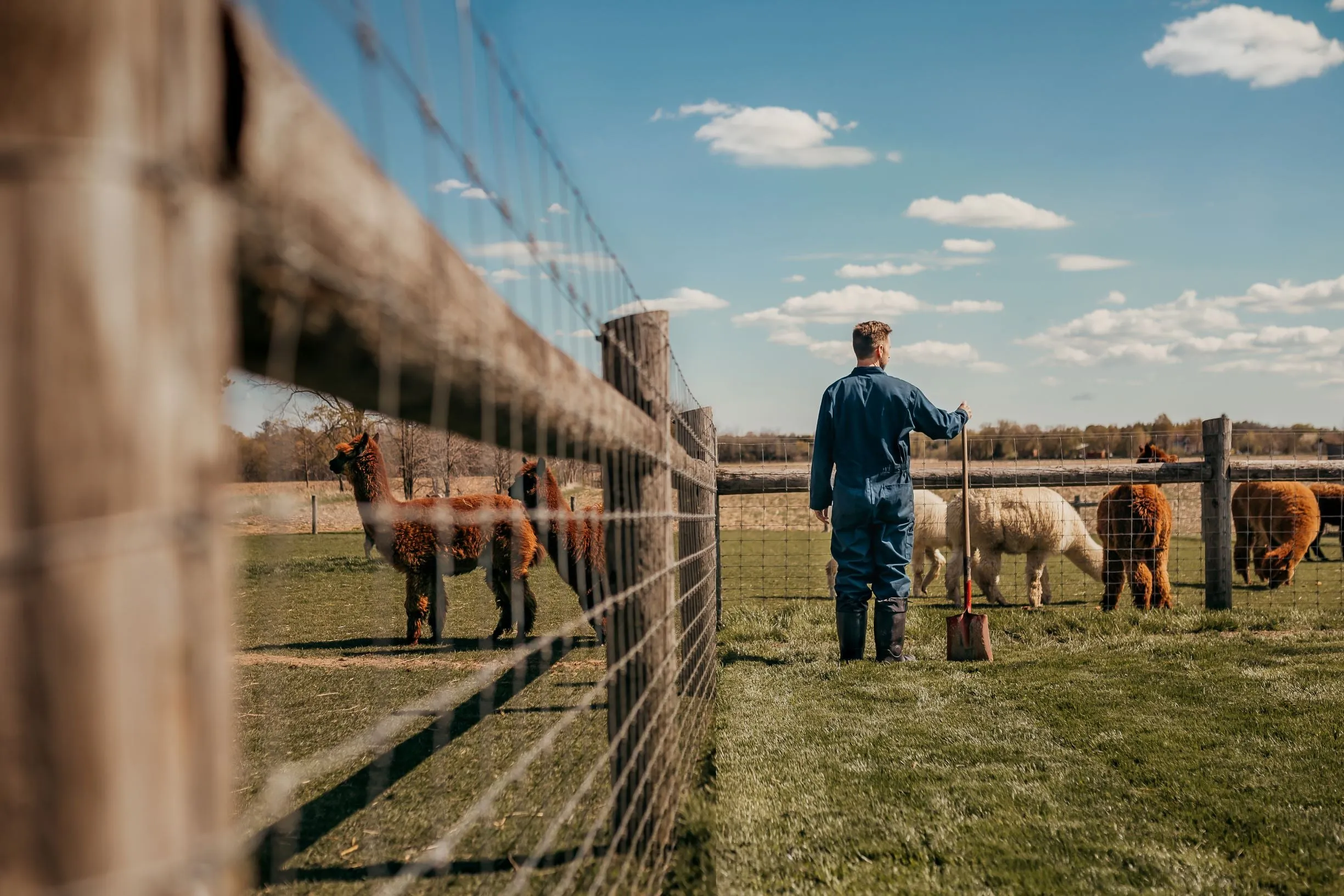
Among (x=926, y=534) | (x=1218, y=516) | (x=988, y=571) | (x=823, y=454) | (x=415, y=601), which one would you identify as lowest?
(x=988, y=571)

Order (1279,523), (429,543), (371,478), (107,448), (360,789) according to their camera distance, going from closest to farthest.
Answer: (107,448) → (360,789) → (371,478) → (429,543) → (1279,523)

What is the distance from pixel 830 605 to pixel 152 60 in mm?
9492

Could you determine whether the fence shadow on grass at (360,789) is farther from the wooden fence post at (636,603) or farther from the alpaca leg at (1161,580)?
the alpaca leg at (1161,580)

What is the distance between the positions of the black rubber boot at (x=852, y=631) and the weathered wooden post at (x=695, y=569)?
95 cm

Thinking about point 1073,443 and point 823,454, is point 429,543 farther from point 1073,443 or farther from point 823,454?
point 1073,443

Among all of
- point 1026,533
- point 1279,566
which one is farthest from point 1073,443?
point 1279,566

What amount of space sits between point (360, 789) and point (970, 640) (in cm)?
424

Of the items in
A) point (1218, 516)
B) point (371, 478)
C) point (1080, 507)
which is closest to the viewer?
point (371, 478)

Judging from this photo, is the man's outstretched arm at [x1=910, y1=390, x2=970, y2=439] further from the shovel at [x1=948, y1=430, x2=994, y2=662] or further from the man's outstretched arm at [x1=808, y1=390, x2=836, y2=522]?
the shovel at [x1=948, y1=430, x2=994, y2=662]

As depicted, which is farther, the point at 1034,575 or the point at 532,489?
the point at 1034,575

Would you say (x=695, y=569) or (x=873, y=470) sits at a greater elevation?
(x=873, y=470)

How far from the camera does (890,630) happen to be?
6676 mm

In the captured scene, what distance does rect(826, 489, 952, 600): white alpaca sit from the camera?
12367 millimetres

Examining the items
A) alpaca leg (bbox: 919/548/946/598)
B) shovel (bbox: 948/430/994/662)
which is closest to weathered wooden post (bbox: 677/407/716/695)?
shovel (bbox: 948/430/994/662)
